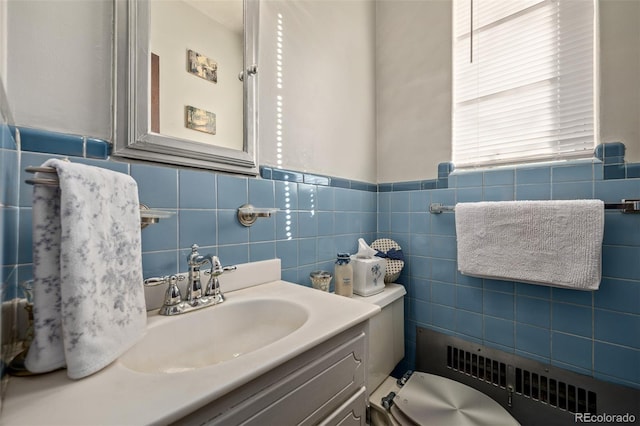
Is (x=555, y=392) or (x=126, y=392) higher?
Result: (x=126, y=392)

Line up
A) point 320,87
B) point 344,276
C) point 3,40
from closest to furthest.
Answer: point 3,40 < point 344,276 < point 320,87

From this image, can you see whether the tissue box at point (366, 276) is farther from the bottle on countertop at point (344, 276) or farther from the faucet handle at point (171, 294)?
the faucet handle at point (171, 294)

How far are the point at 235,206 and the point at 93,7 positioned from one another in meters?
0.61

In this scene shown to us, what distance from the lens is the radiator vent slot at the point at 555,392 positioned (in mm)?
979

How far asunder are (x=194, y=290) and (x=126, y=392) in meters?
0.36

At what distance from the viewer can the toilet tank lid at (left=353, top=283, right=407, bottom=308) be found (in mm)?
1149

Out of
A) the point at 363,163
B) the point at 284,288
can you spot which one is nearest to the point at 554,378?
the point at 284,288

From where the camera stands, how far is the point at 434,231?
1.36m

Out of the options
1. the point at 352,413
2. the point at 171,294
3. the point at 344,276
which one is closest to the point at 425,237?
the point at 344,276

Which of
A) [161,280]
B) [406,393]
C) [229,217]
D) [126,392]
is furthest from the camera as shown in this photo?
[406,393]

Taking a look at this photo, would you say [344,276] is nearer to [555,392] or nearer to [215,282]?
[215,282]

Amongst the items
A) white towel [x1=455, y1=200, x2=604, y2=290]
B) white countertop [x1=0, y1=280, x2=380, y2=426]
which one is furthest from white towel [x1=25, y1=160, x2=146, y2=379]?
white towel [x1=455, y1=200, x2=604, y2=290]

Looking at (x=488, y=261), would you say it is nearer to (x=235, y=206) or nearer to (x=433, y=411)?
(x=433, y=411)

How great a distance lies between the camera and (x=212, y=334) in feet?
2.32
